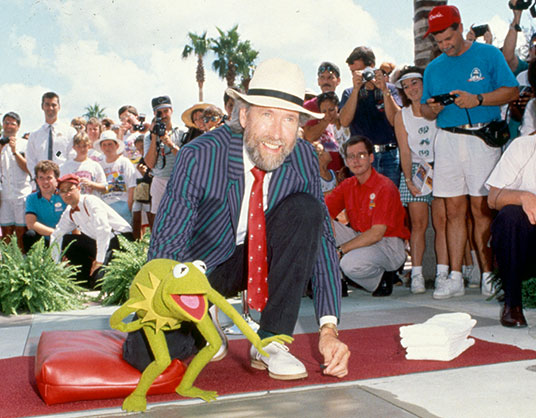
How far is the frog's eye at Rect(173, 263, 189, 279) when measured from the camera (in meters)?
1.94

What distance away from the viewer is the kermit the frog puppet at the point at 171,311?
1.96 metres

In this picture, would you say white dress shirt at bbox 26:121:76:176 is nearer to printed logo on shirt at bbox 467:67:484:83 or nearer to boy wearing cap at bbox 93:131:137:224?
boy wearing cap at bbox 93:131:137:224

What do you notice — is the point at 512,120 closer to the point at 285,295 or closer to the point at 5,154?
the point at 285,295

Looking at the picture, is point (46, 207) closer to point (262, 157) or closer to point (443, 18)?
point (443, 18)

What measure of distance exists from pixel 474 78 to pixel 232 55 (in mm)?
32862

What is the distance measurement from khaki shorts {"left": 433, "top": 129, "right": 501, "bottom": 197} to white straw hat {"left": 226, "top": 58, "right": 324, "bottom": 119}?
2.54 m

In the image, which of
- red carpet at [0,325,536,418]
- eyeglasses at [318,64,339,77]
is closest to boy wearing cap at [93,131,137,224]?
eyeglasses at [318,64,339,77]

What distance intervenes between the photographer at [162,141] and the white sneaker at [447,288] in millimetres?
3001

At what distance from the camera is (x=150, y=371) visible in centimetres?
211

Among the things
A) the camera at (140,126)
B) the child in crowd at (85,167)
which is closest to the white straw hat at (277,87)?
the child in crowd at (85,167)

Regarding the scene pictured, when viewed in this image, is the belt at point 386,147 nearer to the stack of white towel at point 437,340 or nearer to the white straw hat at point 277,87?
the stack of white towel at point 437,340

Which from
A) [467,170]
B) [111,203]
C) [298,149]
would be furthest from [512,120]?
[111,203]

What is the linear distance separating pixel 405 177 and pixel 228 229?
10.2 ft

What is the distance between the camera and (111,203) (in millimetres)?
7516
